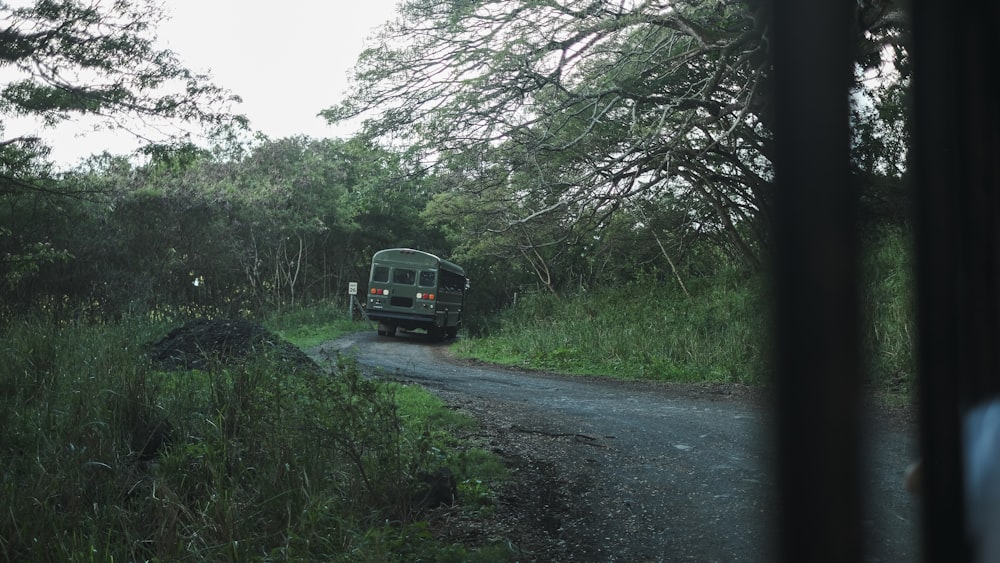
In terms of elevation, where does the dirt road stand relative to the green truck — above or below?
below

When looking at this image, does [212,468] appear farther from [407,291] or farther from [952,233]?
[407,291]

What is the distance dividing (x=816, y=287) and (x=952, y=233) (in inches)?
5.1

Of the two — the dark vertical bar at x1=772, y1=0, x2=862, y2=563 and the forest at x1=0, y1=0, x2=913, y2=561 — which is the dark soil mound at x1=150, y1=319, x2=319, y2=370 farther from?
the dark vertical bar at x1=772, y1=0, x2=862, y2=563

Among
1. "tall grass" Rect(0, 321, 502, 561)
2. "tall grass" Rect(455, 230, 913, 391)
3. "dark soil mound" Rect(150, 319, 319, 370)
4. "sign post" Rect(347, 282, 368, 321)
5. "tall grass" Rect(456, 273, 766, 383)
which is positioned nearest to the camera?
"tall grass" Rect(0, 321, 502, 561)

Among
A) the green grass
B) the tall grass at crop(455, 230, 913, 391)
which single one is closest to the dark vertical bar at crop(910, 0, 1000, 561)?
the tall grass at crop(455, 230, 913, 391)

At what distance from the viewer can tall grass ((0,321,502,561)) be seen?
3.72 m

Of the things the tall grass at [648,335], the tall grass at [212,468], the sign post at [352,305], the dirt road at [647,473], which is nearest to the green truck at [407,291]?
the sign post at [352,305]

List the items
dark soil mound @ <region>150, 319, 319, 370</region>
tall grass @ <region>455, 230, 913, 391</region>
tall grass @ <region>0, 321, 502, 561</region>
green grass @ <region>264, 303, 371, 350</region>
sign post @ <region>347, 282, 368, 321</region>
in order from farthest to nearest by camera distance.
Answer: sign post @ <region>347, 282, 368, 321</region> → green grass @ <region>264, 303, 371, 350</region> → dark soil mound @ <region>150, 319, 319, 370</region> → tall grass @ <region>455, 230, 913, 391</region> → tall grass @ <region>0, 321, 502, 561</region>

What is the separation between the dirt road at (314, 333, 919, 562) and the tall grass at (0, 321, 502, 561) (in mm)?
535

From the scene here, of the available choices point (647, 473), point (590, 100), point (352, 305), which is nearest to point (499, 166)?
point (590, 100)

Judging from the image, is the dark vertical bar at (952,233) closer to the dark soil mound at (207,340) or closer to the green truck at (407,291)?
the dark soil mound at (207,340)

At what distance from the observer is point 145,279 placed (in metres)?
15.0

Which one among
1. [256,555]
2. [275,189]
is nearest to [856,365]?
[256,555]

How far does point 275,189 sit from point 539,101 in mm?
12339
